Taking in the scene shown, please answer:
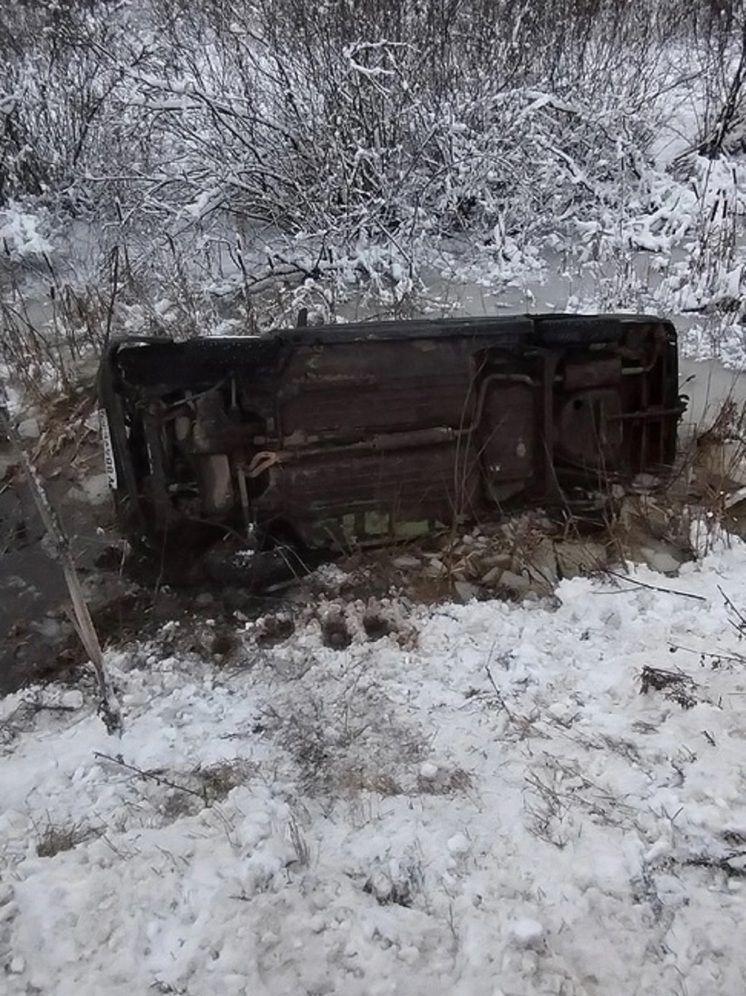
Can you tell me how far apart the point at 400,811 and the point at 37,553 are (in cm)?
208

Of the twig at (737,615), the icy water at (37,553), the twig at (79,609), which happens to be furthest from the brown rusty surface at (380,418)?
the twig at (737,615)

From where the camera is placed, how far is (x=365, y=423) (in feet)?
10.5

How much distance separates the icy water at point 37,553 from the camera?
292 centimetres

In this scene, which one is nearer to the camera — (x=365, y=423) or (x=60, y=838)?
(x=60, y=838)

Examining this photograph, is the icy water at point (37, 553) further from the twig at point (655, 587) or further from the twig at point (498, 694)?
the twig at point (498, 694)

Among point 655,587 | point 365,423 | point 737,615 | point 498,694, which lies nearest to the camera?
point 498,694

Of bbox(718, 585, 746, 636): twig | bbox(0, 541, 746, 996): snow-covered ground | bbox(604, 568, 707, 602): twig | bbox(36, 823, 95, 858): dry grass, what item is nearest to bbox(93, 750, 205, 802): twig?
bbox(0, 541, 746, 996): snow-covered ground

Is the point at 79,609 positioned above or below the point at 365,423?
below

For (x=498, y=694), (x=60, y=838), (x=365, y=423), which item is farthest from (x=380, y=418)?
(x=60, y=838)

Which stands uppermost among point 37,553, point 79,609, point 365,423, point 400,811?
point 365,423

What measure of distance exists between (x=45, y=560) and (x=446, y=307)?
3252 millimetres

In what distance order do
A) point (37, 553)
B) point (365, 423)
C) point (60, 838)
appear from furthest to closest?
point (37, 553) → point (365, 423) → point (60, 838)

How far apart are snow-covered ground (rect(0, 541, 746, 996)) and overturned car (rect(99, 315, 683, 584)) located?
0.49m

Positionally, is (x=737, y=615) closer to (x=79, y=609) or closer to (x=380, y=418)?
(x=380, y=418)
